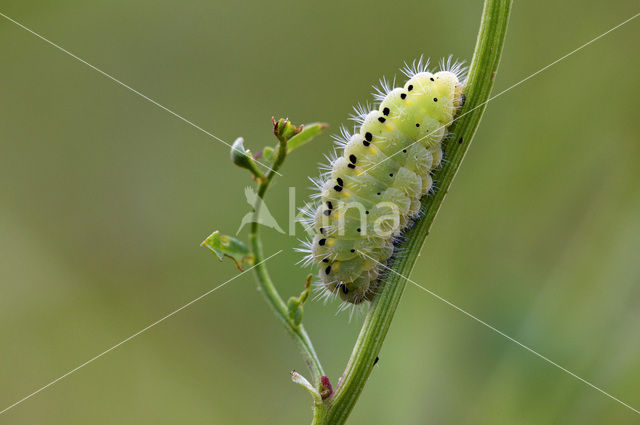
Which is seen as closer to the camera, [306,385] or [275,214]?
[306,385]

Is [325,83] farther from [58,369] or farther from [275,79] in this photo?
[58,369]

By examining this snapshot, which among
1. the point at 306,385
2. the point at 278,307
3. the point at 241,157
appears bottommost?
the point at 306,385

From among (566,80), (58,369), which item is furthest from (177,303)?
(566,80)

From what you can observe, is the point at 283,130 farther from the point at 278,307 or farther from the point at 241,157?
the point at 278,307

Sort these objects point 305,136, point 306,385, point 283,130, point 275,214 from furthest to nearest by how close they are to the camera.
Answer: point 275,214 → point 305,136 → point 283,130 → point 306,385

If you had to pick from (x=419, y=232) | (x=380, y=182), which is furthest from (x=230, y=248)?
(x=380, y=182)

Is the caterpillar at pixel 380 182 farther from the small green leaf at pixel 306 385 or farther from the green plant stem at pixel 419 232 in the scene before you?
the small green leaf at pixel 306 385
